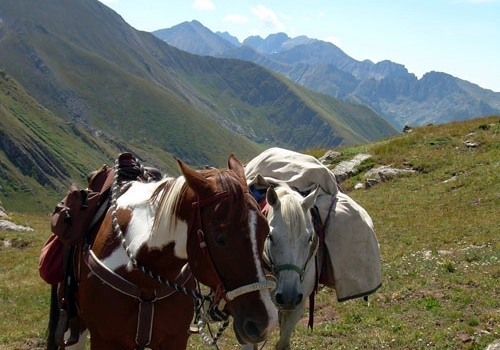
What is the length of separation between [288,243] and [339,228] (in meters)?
1.63

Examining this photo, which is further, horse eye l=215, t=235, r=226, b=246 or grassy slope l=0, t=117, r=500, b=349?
grassy slope l=0, t=117, r=500, b=349

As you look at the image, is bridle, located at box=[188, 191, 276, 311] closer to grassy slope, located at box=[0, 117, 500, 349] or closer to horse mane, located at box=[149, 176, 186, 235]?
horse mane, located at box=[149, 176, 186, 235]

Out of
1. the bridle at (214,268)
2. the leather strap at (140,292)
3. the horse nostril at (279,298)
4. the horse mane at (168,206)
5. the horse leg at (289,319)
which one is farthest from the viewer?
the horse leg at (289,319)

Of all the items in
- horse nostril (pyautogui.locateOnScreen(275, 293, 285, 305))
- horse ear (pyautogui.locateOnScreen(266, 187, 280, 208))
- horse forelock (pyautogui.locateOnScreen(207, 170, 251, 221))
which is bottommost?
horse nostril (pyautogui.locateOnScreen(275, 293, 285, 305))

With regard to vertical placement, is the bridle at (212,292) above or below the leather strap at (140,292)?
above

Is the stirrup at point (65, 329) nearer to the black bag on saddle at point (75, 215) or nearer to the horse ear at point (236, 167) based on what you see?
the black bag on saddle at point (75, 215)

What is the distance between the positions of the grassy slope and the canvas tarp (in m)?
2.60

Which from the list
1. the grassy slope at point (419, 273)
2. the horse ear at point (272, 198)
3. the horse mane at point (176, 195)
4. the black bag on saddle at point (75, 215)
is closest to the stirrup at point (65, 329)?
the black bag on saddle at point (75, 215)

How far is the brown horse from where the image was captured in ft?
10.4

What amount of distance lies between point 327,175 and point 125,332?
3.73m

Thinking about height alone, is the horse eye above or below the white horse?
above

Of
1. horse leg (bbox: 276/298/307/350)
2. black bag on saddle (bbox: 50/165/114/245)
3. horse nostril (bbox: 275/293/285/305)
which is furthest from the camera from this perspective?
horse leg (bbox: 276/298/307/350)

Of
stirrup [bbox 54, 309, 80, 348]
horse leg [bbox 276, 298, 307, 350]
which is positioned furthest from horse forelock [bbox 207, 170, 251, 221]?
horse leg [bbox 276, 298, 307, 350]

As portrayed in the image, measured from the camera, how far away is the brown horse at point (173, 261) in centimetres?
318
